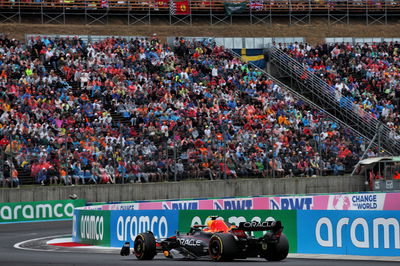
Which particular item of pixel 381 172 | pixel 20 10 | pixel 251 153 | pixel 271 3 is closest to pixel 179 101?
pixel 251 153

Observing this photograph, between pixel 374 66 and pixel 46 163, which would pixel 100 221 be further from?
pixel 374 66

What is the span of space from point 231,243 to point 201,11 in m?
39.7

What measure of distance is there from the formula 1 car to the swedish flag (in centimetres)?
3514

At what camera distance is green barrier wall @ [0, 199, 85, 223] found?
30891 mm

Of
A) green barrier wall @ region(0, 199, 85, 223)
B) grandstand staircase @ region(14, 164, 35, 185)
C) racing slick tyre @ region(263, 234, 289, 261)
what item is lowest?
green barrier wall @ region(0, 199, 85, 223)

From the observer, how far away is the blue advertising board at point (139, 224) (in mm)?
20062

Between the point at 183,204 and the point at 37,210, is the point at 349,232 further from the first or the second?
the point at 37,210

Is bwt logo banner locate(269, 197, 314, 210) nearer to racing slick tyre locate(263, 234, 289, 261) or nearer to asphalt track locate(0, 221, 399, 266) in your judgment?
asphalt track locate(0, 221, 399, 266)

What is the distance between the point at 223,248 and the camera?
1452 centimetres

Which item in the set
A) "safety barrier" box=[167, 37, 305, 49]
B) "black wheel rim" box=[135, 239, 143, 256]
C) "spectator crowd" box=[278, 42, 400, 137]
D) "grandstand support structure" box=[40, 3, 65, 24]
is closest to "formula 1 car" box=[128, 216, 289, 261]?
"black wheel rim" box=[135, 239, 143, 256]

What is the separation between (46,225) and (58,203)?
2.11 m

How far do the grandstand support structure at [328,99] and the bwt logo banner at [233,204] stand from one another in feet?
43.0

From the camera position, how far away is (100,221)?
21.6m

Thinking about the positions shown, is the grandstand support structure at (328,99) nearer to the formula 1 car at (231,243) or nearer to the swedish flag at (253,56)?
the swedish flag at (253,56)
